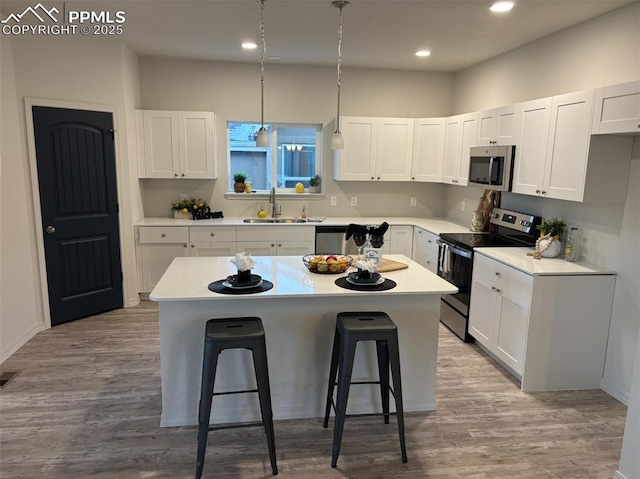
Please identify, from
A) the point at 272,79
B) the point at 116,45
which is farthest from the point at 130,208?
the point at 272,79

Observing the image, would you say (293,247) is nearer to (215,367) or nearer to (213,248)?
(213,248)

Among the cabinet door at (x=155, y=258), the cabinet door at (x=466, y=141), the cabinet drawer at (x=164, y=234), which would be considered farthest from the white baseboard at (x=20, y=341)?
the cabinet door at (x=466, y=141)

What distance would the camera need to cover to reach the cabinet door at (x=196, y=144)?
5.08 m

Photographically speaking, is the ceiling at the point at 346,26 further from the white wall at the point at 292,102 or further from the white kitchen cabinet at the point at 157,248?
the white kitchen cabinet at the point at 157,248

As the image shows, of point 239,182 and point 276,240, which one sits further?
point 239,182

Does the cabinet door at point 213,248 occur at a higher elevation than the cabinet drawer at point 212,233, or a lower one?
lower

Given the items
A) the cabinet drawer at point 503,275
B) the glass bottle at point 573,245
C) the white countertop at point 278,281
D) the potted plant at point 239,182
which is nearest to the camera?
the white countertop at point 278,281

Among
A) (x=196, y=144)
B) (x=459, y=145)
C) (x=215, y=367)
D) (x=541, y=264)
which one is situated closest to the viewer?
(x=215, y=367)

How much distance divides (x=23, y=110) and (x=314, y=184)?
10.3ft

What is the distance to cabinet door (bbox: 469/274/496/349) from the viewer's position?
365cm

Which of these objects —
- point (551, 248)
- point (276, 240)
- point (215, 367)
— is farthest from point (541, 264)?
point (276, 240)

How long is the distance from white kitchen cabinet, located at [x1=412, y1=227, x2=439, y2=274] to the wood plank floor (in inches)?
58.5

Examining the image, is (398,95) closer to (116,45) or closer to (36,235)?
(116,45)

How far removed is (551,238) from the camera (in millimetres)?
3482
